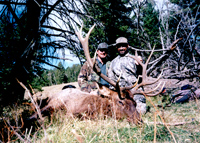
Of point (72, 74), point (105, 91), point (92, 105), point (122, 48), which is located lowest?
point (72, 74)

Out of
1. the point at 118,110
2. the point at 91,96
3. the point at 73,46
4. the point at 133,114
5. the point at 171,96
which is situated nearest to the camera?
the point at 133,114

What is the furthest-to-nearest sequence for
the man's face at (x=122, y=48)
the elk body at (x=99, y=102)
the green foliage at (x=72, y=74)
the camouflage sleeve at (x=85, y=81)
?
the green foliage at (x=72, y=74) → the man's face at (x=122, y=48) → the camouflage sleeve at (x=85, y=81) → the elk body at (x=99, y=102)

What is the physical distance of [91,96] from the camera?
3281 mm

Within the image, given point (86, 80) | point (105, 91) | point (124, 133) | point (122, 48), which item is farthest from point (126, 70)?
point (124, 133)

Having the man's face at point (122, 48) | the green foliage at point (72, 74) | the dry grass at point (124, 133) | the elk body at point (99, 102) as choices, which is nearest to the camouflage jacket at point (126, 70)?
the man's face at point (122, 48)

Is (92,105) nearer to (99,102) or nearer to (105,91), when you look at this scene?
(99,102)

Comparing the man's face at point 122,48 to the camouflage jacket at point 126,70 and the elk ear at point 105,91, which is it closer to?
the camouflage jacket at point 126,70

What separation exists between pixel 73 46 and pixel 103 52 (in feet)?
4.09

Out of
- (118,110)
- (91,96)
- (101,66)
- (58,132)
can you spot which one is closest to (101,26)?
(101,66)

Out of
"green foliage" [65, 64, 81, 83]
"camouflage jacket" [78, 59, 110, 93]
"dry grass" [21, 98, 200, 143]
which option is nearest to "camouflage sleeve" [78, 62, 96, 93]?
"camouflage jacket" [78, 59, 110, 93]

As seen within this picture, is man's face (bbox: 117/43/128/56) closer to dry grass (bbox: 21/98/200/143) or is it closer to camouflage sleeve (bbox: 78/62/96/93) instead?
camouflage sleeve (bbox: 78/62/96/93)

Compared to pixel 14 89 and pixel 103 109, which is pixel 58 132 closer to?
pixel 103 109

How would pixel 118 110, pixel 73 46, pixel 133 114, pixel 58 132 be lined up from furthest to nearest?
pixel 73 46, pixel 118 110, pixel 133 114, pixel 58 132

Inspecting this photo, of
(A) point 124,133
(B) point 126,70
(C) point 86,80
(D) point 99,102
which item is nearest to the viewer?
(A) point 124,133
